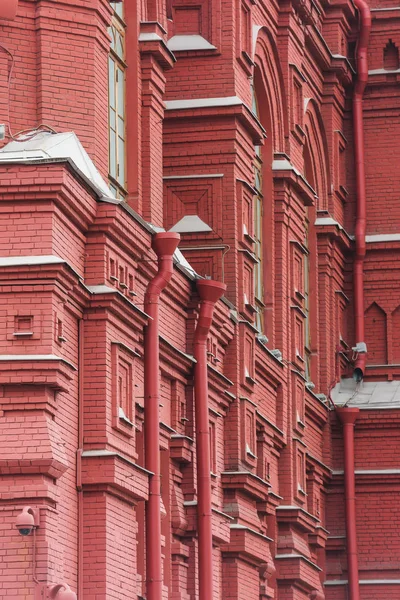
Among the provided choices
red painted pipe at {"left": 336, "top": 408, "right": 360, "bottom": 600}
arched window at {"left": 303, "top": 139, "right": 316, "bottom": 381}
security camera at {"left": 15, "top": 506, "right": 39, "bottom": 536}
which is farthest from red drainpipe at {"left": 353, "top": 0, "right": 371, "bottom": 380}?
security camera at {"left": 15, "top": 506, "right": 39, "bottom": 536}

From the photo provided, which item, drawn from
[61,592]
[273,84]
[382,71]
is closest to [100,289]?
[61,592]

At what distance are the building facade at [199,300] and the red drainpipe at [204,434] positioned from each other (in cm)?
2

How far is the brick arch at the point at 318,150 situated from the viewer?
2797 cm

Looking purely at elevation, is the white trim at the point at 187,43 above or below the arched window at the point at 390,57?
below

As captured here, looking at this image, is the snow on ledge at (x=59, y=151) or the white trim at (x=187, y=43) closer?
the snow on ledge at (x=59, y=151)

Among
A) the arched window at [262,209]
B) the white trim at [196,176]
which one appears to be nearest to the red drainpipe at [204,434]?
the white trim at [196,176]

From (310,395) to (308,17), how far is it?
4896mm

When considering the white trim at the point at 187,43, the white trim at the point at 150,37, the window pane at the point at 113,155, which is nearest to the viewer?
the window pane at the point at 113,155

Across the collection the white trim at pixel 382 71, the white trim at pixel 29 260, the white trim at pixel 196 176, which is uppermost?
the white trim at pixel 382 71

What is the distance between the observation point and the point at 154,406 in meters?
17.2

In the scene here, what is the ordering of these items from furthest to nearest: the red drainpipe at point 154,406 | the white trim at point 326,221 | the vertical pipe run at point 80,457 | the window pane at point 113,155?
the white trim at point 326,221, the window pane at point 113,155, the red drainpipe at point 154,406, the vertical pipe run at point 80,457

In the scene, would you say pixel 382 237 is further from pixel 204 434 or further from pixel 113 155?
pixel 113 155

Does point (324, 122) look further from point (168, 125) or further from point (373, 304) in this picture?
point (168, 125)

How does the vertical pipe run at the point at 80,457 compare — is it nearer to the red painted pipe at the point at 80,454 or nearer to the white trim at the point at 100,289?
the red painted pipe at the point at 80,454
